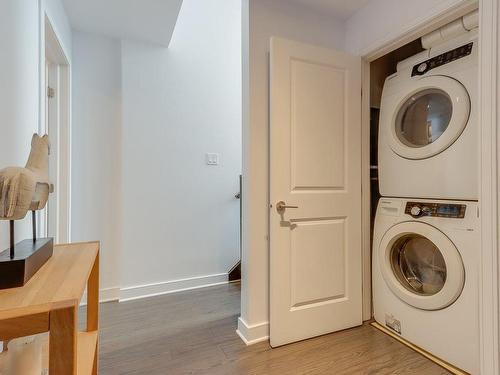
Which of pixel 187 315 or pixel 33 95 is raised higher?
pixel 33 95

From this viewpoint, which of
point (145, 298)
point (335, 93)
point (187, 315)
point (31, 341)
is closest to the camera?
point (31, 341)

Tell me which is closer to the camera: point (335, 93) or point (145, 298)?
point (335, 93)

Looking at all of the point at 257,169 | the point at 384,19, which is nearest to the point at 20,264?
the point at 257,169

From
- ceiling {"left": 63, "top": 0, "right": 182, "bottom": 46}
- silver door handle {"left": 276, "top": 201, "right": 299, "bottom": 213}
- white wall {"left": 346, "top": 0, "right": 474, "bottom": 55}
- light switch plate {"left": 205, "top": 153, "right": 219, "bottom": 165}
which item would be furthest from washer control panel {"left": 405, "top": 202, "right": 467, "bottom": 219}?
ceiling {"left": 63, "top": 0, "right": 182, "bottom": 46}

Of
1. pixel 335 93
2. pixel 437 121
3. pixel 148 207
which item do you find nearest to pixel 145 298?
pixel 148 207

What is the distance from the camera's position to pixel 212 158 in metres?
2.57

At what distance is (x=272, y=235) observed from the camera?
155 cm

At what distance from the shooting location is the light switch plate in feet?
8.36

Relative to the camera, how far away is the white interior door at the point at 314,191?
1556 mm

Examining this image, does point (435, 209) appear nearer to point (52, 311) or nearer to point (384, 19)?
point (384, 19)

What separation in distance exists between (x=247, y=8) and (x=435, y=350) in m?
2.28

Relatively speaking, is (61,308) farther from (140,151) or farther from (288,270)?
(140,151)

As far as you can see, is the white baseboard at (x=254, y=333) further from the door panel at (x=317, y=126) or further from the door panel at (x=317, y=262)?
the door panel at (x=317, y=126)

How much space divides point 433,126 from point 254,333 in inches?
66.5
